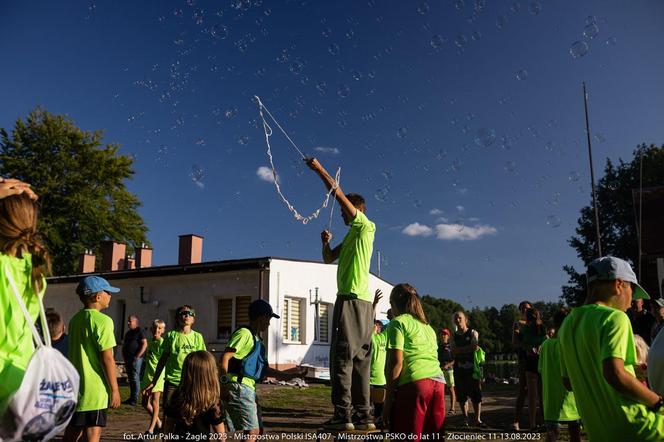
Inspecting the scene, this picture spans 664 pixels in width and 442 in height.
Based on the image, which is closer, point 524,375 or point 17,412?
point 17,412

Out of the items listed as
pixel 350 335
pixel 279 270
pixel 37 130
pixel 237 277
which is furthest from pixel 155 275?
pixel 350 335

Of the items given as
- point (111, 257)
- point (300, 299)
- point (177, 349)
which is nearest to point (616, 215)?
point (300, 299)

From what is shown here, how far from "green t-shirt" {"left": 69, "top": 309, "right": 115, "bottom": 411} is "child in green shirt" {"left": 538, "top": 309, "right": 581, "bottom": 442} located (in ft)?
15.0

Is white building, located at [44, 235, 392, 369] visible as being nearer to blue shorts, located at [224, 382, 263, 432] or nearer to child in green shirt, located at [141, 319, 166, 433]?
child in green shirt, located at [141, 319, 166, 433]

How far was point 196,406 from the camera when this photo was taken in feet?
15.0

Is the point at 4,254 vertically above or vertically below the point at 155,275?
below

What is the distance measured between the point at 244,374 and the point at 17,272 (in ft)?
9.65

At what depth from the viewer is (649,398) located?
9.75 ft

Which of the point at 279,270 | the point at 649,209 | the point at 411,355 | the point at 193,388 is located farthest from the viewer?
the point at 649,209

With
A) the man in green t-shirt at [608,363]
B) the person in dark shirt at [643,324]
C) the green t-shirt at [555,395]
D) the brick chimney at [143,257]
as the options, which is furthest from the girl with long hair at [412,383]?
the brick chimney at [143,257]

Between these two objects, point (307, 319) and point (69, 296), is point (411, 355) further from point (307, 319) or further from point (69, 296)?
point (69, 296)

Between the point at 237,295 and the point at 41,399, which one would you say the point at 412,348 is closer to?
the point at 41,399

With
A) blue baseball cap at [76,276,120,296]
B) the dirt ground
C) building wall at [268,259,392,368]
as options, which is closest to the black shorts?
blue baseball cap at [76,276,120,296]

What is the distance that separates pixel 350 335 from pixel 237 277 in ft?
69.3
